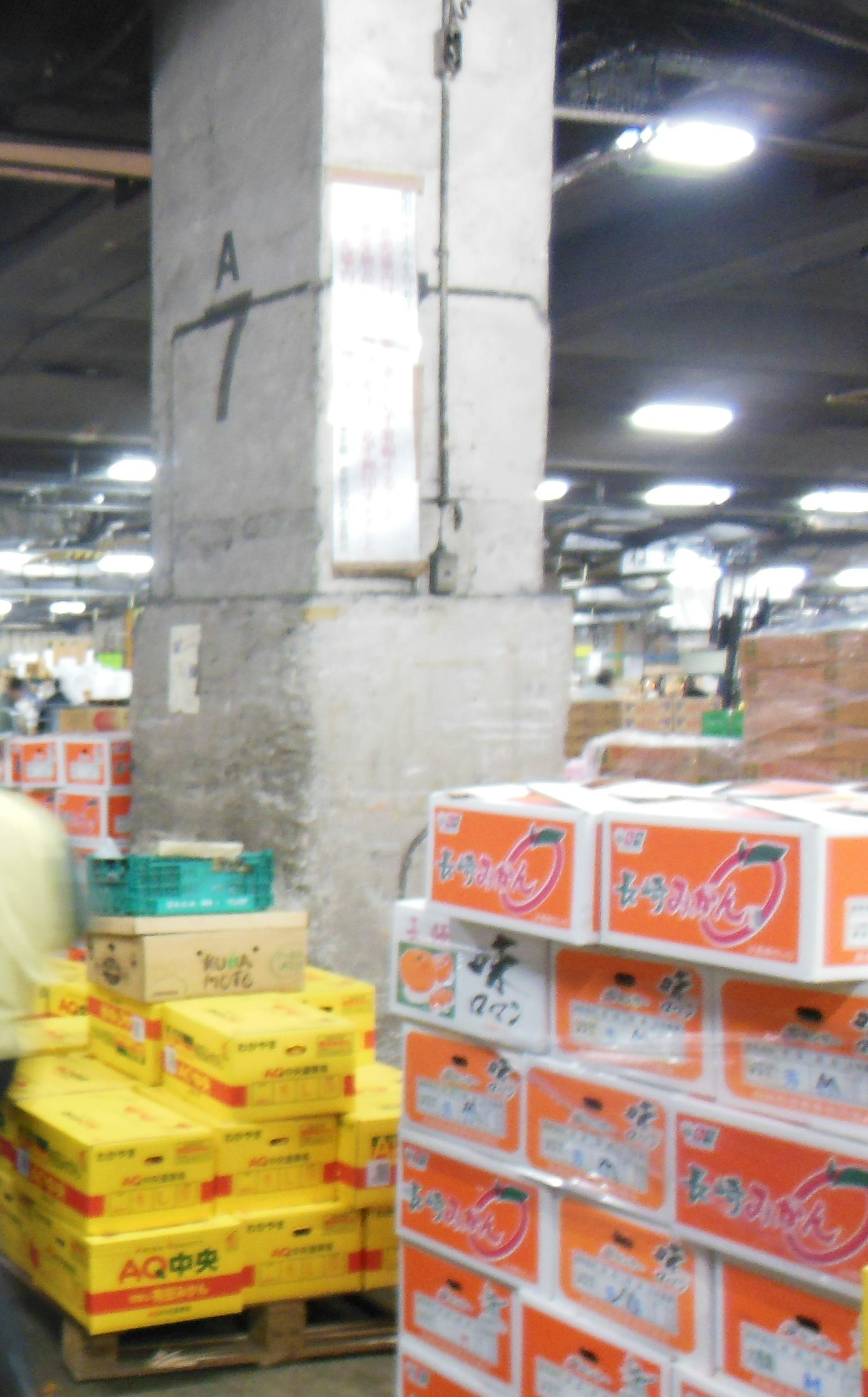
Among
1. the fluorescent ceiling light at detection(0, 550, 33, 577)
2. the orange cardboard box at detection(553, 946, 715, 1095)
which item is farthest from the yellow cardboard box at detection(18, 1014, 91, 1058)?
the fluorescent ceiling light at detection(0, 550, 33, 577)

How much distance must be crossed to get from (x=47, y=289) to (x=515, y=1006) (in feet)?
23.8

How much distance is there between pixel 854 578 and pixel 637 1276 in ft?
74.4

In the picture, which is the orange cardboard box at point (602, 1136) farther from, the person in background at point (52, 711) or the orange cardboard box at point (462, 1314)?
the person in background at point (52, 711)

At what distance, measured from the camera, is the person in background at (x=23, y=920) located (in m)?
2.60

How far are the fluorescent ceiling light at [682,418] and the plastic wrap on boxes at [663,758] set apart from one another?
4.35 metres

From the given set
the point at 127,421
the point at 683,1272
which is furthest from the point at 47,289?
the point at 683,1272

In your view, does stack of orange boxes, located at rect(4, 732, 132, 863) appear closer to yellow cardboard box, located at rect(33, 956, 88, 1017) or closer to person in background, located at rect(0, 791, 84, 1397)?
yellow cardboard box, located at rect(33, 956, 88, 1017)

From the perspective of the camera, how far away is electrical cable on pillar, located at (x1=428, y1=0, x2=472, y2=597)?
5148 mm

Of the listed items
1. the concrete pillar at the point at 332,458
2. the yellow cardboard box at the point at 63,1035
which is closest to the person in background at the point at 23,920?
the yellow cardboard box at the point at 63,1035

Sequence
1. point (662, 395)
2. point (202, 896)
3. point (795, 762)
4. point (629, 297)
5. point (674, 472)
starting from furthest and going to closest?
point (674, 472), point (662, 395), point (629, 297), point (795, 762), point (202, 896)

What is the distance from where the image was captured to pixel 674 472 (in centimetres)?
1448

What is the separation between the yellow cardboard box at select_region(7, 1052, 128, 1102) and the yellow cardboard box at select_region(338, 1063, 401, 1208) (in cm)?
73

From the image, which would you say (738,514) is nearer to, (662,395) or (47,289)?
(662,395)

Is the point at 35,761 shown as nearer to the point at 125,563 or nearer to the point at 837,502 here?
the point at 837,502
